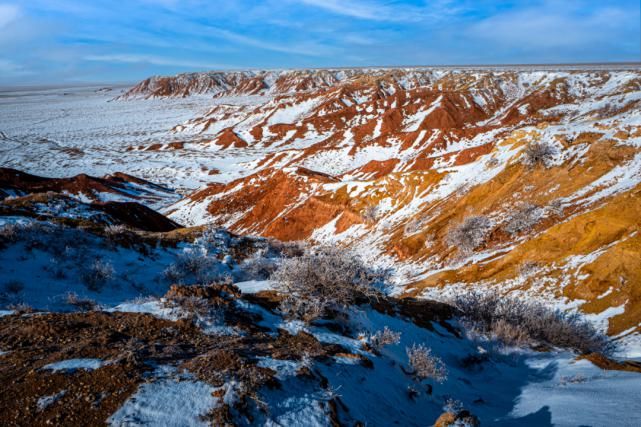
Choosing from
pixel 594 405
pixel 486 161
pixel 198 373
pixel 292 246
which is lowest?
pixel 292 246

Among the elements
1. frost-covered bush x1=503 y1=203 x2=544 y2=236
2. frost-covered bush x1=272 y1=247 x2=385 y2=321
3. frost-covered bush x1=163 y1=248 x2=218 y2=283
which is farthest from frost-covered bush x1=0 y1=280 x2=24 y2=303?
frost-covered bush x1=503 y1=203 x2=544 y2=236

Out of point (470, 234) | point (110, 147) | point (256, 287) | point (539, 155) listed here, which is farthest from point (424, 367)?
point (110, 147)

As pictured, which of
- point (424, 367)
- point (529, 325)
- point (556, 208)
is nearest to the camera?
point (424, 367)

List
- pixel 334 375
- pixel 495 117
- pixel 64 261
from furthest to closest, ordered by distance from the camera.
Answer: pixel 495 117
pixel 64 261
pixel 334 375

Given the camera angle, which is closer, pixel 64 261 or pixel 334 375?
pixel 334 375

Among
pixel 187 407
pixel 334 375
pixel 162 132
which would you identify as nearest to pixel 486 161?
pixel 334 375

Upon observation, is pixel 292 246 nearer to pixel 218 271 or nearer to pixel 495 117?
pixel 218 271

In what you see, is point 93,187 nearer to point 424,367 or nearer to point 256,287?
point 256,287
